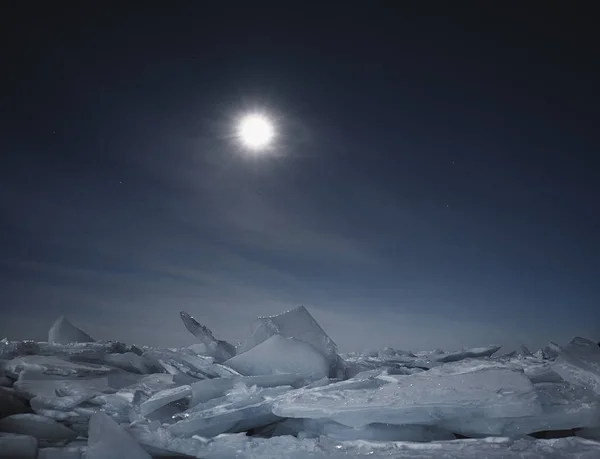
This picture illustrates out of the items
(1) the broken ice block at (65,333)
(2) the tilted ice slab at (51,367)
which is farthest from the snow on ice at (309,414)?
(1) the broken ice block at (65,333)

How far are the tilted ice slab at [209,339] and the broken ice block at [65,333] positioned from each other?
3.21 m

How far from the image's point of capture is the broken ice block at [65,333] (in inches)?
286

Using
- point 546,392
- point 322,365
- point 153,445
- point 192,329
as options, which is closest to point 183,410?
point 153,445

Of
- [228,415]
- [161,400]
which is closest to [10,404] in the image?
[161,400]

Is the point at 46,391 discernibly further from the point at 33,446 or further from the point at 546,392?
the point at 546,392

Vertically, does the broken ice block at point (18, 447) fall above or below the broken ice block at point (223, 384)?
below

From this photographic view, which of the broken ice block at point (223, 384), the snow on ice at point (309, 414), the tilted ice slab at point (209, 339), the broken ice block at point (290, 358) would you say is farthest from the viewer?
the tilted ice slab at point (209, 339)

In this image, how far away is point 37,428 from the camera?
10.1 ft

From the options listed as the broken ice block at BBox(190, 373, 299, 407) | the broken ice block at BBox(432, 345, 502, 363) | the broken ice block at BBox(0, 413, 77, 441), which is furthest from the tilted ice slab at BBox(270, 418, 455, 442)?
the broken ice block at BBox(432, 345, 502, 363)

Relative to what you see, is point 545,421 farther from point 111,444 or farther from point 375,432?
point 111,444

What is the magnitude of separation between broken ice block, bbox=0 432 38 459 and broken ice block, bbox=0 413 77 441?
481 millimetres

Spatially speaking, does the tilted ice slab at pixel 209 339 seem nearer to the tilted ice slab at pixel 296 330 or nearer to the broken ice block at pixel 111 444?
the tilted ice slab at pixel 296 330

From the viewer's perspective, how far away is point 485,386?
276 centimetres

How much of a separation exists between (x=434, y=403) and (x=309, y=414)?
955 millimetres
